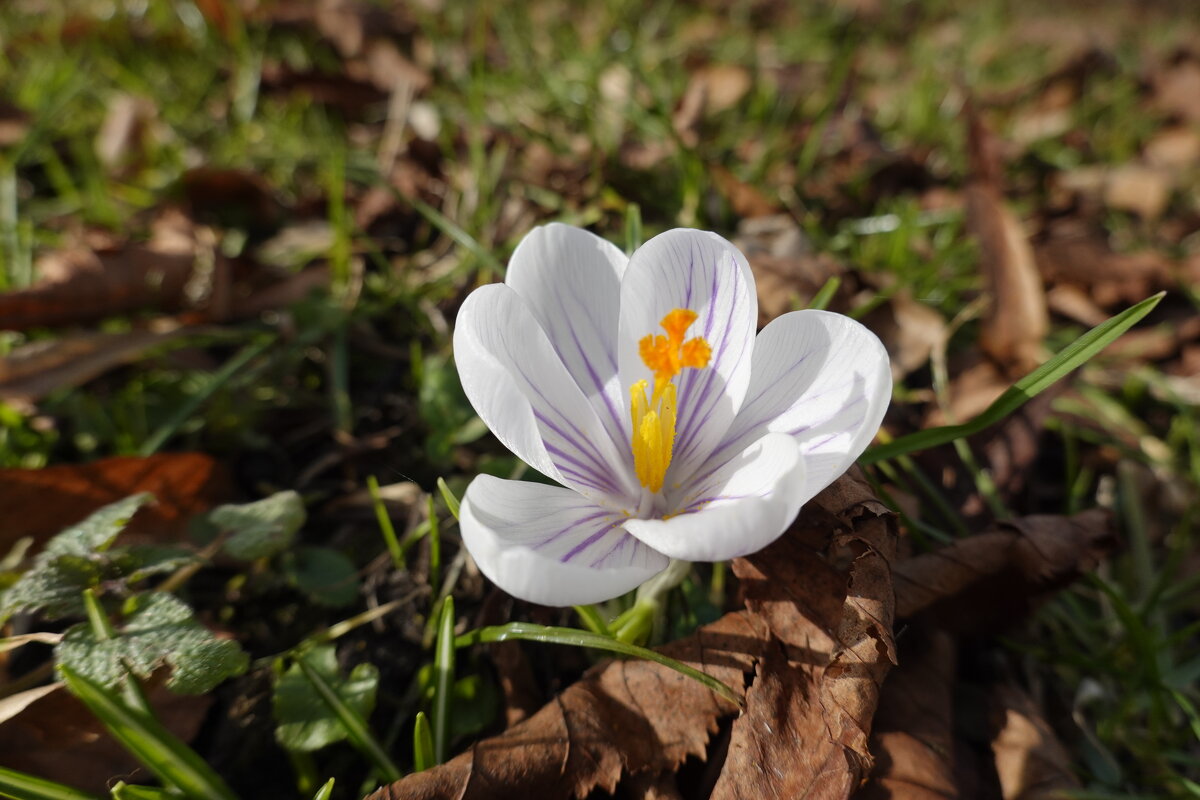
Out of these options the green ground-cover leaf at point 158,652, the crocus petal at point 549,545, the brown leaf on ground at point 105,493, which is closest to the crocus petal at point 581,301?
the crocus petal at point 549,545

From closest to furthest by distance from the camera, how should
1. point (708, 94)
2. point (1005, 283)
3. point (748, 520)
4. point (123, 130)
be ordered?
point (748, 520), point (1005, 283), point (123, 130), point (708, 94)

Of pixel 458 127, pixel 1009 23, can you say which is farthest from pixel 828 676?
pixel 1009 23

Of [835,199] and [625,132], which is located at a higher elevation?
[625,132]

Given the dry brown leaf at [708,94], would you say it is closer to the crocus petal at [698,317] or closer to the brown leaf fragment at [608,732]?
the crocus petal at [698,317]

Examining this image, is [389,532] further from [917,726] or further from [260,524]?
[917,726]

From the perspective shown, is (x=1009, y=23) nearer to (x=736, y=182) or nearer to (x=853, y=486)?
(x=736, y=182)

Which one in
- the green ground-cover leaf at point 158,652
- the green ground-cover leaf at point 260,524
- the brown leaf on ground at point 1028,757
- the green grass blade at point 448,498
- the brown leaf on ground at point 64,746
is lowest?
the brown leaf on ground at point 1028,757

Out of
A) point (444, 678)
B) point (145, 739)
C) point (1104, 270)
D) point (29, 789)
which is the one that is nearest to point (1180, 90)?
point (1104, 270)
